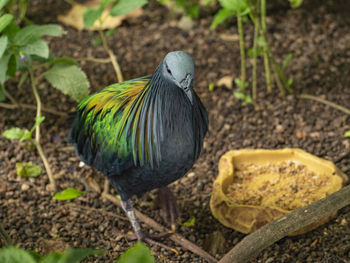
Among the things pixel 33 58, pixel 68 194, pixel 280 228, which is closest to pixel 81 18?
pixel 33 58

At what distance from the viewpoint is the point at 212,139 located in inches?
157

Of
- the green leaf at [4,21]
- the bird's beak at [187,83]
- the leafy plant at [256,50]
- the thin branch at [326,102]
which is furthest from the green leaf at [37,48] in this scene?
the thin branch at [326,102]

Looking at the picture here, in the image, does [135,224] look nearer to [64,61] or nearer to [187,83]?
[187,83]

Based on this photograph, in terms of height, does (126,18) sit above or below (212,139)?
above

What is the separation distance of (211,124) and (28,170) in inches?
57.3

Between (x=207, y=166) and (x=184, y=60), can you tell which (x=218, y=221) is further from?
(x=184, y=60)

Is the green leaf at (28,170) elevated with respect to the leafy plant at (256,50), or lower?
lower

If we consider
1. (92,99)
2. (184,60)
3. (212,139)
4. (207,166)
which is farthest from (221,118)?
(184,60)

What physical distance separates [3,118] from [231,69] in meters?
2.00

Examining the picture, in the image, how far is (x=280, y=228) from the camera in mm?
2578

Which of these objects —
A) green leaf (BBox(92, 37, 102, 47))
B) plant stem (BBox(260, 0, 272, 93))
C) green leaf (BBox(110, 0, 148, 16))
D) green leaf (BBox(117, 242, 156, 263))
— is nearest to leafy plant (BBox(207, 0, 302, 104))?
plant stem (BBox(260, 0, 272, 93))

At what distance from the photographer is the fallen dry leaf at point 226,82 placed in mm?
4355

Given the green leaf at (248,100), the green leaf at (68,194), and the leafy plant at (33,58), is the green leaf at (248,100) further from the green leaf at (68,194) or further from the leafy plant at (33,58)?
the green leaf at (68,194)

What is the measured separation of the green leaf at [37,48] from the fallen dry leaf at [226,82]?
65.6 inches
